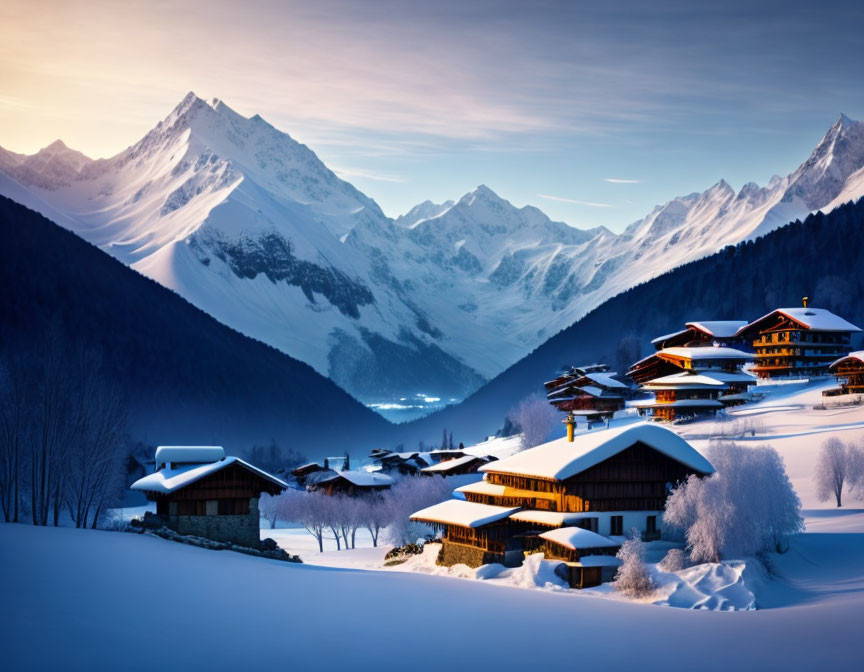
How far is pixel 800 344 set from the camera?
459 ft

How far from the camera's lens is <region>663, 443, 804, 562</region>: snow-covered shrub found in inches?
2156

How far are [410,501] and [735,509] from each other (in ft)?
175

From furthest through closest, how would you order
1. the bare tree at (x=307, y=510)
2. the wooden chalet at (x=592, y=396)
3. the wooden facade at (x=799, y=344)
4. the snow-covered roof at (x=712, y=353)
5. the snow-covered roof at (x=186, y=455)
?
the wooden chalet at (x=592, y=396) → the wooden facade at (x=799, y=344) → the snow-covered roof at (x=712, y=353) → the bare tree at (x=307, y=510) → the snow-covered roof at (x=186, y=455)

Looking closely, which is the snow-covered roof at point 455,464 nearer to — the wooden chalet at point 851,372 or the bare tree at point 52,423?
the wooden chalet at point 851,372

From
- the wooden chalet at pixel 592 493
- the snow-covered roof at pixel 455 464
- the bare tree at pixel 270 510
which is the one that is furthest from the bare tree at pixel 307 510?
the wooden chalet at pixel 592 493

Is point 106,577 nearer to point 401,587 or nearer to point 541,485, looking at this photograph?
point 401,587

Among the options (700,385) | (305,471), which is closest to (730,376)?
(700,385)

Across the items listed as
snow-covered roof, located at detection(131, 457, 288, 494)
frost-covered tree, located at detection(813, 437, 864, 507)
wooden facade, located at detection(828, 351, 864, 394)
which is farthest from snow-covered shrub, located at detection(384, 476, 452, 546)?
wooden facade, located at detection(828, 351, 864, 394)

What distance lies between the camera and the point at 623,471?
62812mm

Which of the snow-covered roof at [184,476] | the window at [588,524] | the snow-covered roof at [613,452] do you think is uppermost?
the snow-covered roof at [613,452]

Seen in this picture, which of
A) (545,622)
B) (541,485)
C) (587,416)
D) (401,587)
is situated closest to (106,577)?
(401,587)

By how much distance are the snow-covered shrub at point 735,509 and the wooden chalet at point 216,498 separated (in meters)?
27.7

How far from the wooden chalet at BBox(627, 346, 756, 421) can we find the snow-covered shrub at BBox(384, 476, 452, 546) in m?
30.1

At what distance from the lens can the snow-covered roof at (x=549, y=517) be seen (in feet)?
201
